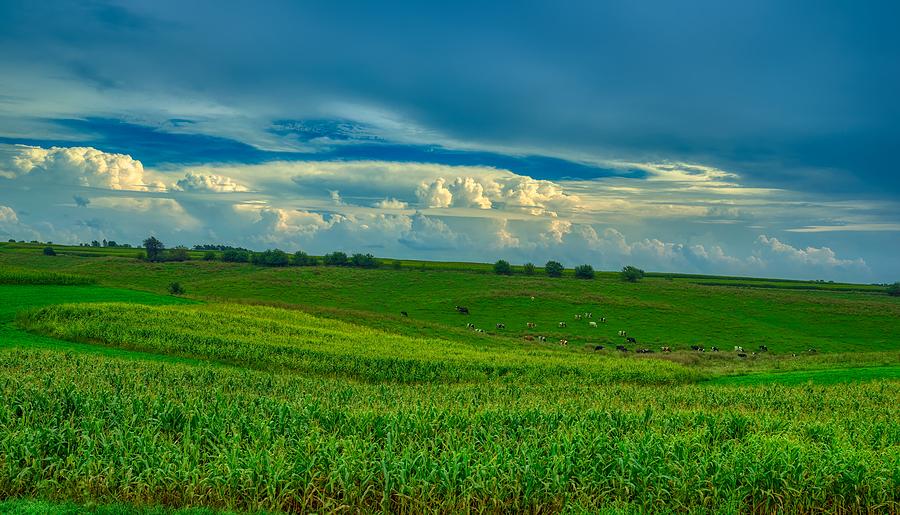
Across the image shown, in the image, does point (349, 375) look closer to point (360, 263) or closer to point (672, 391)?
point (672, 391)

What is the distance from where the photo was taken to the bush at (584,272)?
130 meters

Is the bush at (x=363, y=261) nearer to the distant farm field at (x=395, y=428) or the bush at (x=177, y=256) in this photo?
the bush at (x=177, y=256)

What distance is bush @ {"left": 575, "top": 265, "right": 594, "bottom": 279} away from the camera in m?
130

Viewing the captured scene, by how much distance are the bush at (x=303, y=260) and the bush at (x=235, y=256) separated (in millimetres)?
12078

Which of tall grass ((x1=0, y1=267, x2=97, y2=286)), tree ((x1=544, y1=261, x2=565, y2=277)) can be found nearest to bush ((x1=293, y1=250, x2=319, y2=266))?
tree ((x1=544, y1=261, x2=565, y2=277))

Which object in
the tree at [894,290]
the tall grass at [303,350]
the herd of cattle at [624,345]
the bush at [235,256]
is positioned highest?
the tree at [894,290]

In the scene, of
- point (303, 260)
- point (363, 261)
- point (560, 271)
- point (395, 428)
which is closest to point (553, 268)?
point (560, 271)

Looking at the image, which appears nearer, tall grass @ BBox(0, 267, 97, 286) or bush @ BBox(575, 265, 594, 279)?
tall grass @ BBox(0, 267, 97, 286)

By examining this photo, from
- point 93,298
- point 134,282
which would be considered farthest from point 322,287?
point 93,298

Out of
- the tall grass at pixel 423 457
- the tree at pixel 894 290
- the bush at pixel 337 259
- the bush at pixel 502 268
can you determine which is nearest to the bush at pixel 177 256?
the bush at pixel 337 259

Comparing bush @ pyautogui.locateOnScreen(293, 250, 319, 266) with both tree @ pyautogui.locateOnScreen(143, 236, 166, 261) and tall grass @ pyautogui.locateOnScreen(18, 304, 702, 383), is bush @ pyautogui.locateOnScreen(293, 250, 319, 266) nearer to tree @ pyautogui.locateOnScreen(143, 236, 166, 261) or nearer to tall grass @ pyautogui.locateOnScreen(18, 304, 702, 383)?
tree @ pyautogui.locateOnScreen(143, 236, 166, 261)

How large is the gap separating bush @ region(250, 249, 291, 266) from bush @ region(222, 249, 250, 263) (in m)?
2.32

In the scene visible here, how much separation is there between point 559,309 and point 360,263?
68900mm

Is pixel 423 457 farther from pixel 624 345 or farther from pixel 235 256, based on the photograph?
pixel 235 256
